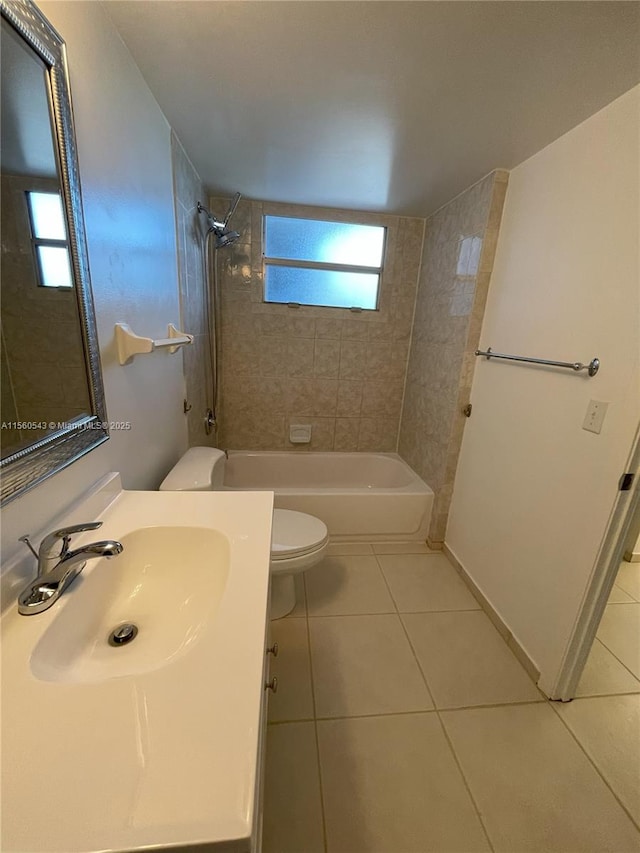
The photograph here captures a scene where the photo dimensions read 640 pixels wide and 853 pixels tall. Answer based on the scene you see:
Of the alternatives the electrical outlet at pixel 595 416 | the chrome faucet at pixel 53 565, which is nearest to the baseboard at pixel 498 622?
the electrical outlet at pixel 595 416

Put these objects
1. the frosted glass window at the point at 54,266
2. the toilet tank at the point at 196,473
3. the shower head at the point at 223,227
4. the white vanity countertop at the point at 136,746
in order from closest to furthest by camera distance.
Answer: the white vanity countertop at the point at 136,746 → the frosted glass window at the point at 54,266 → the toilet tank at the point at 196,473 → the shower head at the point at 223,227

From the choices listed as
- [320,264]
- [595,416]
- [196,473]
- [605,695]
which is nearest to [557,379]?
[595,416]

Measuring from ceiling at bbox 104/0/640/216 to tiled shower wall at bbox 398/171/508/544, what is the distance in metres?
0.27

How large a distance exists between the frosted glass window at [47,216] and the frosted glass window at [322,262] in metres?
1.80

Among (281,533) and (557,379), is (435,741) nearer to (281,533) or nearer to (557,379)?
(281,533)

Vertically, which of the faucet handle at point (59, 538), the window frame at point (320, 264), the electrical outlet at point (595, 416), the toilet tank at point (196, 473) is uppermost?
the window frame at point (320, 264)

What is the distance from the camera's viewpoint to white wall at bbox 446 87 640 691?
113cm

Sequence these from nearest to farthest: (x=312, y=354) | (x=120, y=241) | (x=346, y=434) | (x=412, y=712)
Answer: (x=120, y=241) < (x=412, y=712) < (x=312, y=354) < (x=346, y=434)

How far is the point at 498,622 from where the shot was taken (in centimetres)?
165

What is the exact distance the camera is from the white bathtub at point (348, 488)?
2.19m

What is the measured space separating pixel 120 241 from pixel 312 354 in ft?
5.48

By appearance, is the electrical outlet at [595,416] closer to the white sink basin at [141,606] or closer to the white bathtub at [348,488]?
the white bathtub at [348,488]

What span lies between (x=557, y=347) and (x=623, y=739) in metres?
1.48

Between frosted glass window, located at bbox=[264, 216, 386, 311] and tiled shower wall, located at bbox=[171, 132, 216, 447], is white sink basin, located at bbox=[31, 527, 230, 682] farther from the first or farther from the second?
frosted glass window, located at bbox=[264, 216, 386, 311]
